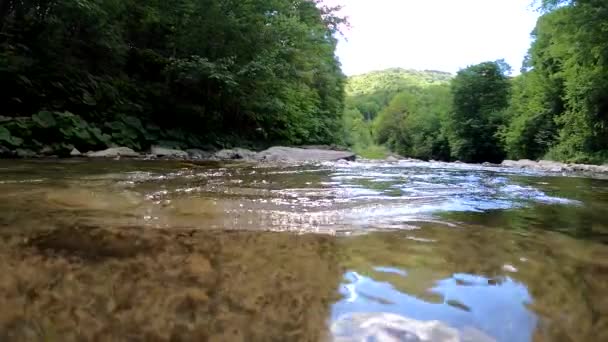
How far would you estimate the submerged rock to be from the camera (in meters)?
1.07

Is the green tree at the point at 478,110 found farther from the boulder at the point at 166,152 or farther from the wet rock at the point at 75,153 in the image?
the wet rock at the point at 75,153

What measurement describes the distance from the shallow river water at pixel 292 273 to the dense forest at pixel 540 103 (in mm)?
13148

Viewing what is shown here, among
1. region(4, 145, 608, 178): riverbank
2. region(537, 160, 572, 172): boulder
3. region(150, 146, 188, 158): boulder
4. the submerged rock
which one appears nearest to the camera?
the submerged rock

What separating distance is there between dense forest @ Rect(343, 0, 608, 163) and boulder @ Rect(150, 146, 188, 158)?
39.5 feet

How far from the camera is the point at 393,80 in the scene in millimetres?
115750

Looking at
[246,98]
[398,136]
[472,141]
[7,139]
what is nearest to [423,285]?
[7,139]

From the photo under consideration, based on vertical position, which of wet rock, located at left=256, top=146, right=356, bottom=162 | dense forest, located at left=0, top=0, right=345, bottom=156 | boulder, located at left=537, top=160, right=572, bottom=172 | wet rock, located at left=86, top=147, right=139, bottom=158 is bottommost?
boulder, located at left=537, top=160, right=572, bottom=172

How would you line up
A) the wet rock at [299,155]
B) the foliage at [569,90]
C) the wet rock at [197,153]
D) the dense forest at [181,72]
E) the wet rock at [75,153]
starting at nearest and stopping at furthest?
the wet rock at [75,153] < the dense forest at [181,72] < the wet rock at [197,153] < the wet rock at [299,155] < the foliage at [569,90]

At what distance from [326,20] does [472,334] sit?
20.1 metres

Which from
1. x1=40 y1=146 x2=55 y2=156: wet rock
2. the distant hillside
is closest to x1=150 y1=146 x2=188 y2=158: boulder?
x1=40 y1=146 x2=55 y2=156: wet rock

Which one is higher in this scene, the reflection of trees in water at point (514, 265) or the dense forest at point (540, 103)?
→ the dense forest at point (540, 103)

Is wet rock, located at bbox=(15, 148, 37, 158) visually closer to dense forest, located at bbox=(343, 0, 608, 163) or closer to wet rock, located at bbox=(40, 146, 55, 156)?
wet rock, located at bbox=(40, 146, 55, 156)

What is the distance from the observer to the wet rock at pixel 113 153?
8676 mm

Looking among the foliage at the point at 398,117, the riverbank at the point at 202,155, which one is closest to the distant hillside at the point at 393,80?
the foliage at the point at 398,117
